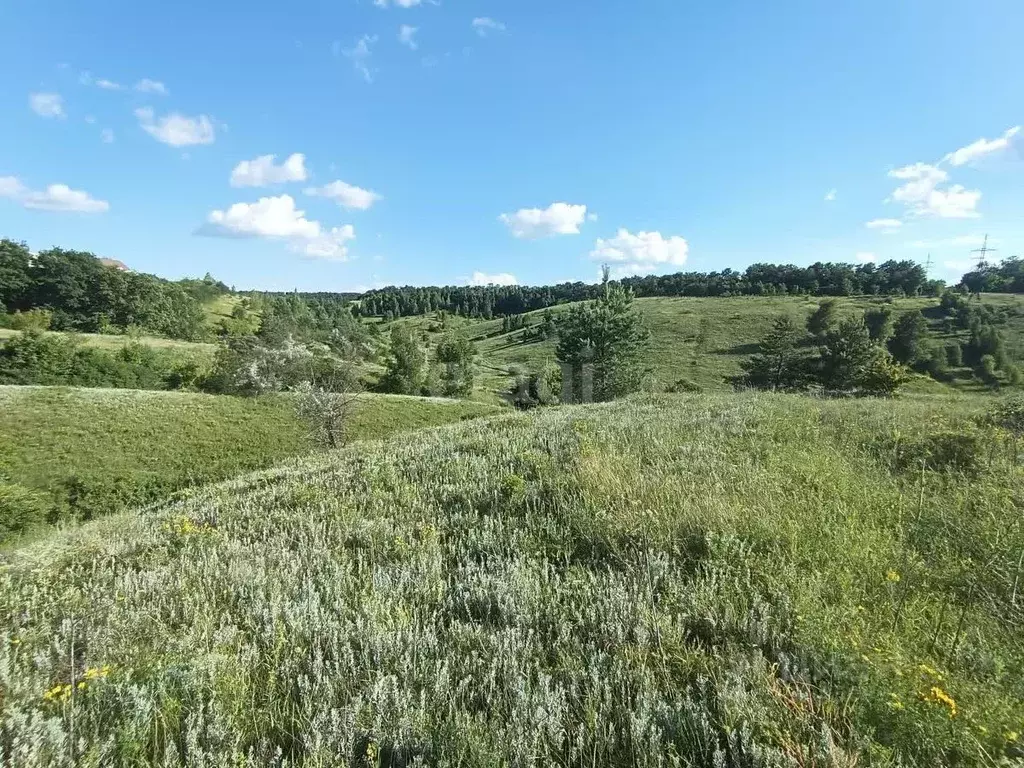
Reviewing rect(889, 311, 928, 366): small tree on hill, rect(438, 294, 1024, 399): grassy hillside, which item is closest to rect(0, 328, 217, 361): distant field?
rect(438, 294, 1024, 399): grassy hillside

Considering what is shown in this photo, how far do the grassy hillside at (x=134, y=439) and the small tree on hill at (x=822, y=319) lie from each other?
71.6 m

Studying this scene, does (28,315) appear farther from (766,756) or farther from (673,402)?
(766,756)

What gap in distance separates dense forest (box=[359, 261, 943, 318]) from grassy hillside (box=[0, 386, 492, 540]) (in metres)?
58.2

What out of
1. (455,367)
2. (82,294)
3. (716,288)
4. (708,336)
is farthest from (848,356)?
(82,294)

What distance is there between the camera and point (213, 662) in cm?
265

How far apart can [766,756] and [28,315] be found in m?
94.8

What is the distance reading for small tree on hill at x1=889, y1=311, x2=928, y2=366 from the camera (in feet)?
234

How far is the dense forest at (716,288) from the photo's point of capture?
115 meters

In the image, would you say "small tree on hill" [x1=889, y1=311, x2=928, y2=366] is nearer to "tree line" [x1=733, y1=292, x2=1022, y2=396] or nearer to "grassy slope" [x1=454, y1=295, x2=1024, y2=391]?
"tree line" [x1=733, y1=292, x2=1022, y2=396]

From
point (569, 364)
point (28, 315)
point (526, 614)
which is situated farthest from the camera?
point (28, 315)

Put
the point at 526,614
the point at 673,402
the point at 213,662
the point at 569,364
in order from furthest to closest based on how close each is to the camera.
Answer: the point at 569,364 → the point at 673,402 → the point at 526,614 → the point at 213,662

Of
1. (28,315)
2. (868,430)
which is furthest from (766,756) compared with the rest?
(28,315)

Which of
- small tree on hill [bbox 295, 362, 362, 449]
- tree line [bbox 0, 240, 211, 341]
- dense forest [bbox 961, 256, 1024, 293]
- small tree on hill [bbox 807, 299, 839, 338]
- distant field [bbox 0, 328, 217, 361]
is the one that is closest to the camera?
small tree on hill [bbox 295, 362, 362, 449]

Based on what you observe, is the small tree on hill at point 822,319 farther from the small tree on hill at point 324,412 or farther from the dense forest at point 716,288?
the small tree on hill at point 324,412
